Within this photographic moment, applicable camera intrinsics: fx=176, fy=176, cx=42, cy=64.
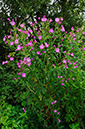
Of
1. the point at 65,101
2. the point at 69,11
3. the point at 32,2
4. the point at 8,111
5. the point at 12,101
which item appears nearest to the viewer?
the point at 65,101

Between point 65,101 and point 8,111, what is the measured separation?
0.94m

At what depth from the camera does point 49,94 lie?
8.20 ft

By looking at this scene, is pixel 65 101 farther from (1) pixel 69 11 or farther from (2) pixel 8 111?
(1) pixel 69 11

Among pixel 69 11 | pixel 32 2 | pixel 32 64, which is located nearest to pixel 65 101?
pixel 32 64

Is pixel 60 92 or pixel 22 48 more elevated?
pixel 22 48

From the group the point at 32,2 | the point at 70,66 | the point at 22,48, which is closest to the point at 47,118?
the point at 70,66

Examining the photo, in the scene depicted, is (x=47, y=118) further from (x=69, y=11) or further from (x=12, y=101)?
(x=69, y=11)

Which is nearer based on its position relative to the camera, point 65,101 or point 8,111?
point 65,101

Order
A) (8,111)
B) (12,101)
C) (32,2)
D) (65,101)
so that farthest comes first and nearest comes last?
(32,2), (12,101), (8,111), (65,101)

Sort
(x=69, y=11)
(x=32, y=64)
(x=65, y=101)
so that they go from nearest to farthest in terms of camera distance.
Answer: (x=32, y=64)
(x=65, y=101)
(x=69, y=11)

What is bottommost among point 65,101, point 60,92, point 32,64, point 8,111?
point 8,111

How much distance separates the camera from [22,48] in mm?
2395

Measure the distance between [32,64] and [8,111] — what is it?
96 centimetres

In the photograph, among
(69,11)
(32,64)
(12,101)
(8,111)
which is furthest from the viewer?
(69,11)
